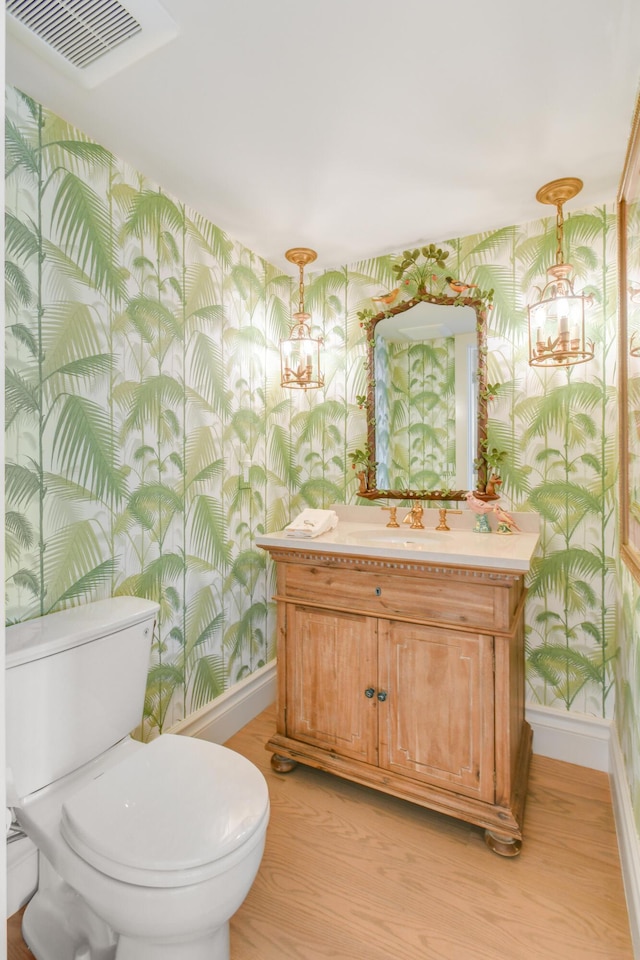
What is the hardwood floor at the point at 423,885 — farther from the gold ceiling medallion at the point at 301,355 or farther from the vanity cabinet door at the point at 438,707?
the gold ceiling medallion at the point at 301,355

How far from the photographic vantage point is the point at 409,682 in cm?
169

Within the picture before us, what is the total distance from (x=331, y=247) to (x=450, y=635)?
1.83 meters

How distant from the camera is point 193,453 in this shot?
200cm

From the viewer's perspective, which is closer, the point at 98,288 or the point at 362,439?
the point at 98,288

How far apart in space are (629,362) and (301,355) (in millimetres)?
1430

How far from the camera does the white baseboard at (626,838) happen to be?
1.24 m

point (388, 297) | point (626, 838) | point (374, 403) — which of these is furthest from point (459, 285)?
point (626, 838)

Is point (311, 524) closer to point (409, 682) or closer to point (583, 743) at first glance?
point (409, 682)

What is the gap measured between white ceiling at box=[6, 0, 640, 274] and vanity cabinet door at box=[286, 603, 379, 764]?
1648mm

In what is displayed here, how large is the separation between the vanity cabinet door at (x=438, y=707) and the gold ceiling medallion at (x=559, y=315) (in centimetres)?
116

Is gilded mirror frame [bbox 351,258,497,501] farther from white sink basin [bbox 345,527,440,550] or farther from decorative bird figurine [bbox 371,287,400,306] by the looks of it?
white sink basin [bbox 345,527,440,550]

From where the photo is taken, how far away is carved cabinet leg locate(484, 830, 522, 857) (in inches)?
60.4

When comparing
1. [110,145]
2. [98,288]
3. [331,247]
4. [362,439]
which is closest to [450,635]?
[362,439]

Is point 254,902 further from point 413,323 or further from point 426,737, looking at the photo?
point 413,323
